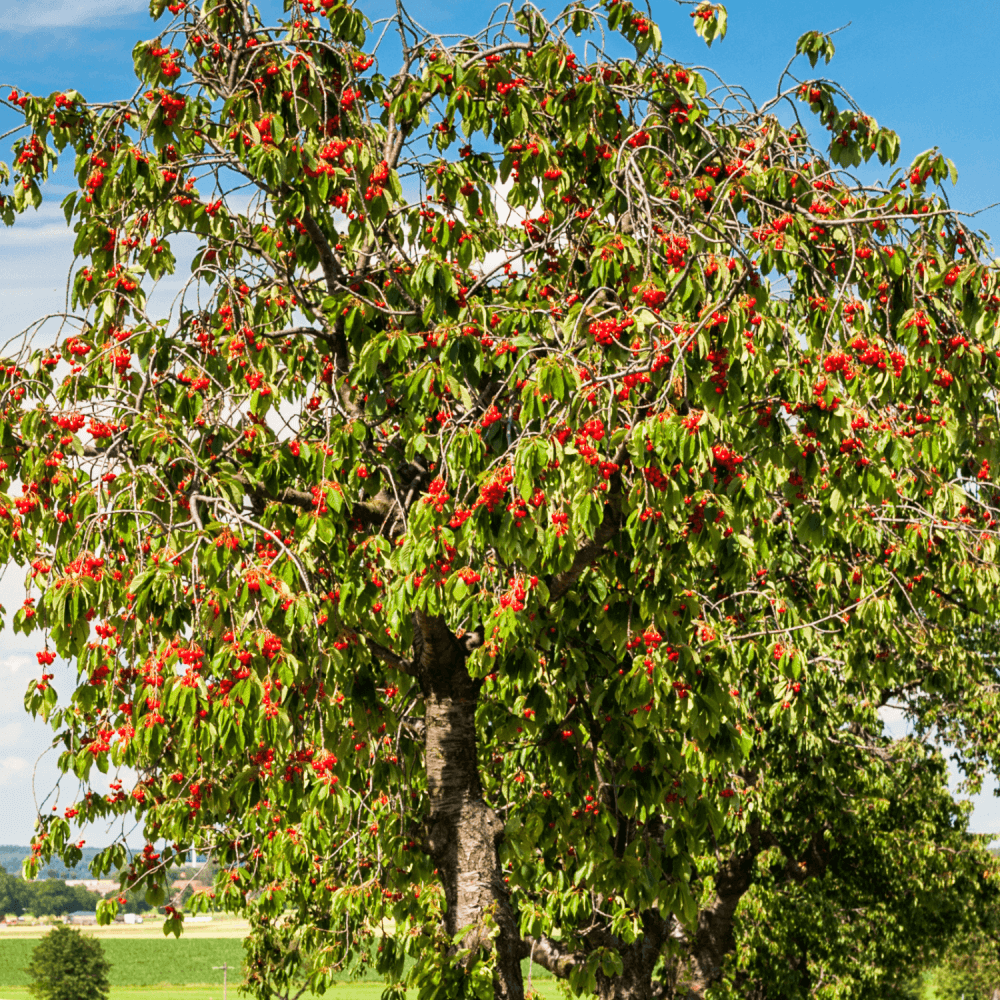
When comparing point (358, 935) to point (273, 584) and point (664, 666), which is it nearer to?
point (664, 666)

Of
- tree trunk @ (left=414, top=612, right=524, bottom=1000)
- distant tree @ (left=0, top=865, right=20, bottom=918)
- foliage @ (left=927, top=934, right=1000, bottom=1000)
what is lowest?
distant tree @ (left=0, top=865, right=20, bottom=918)

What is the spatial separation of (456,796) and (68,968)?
64.1 meters

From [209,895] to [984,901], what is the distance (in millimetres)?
13701

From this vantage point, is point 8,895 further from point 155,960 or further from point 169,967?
point 169,967

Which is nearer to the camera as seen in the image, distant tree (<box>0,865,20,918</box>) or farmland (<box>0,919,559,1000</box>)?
farmland (<box>0,919,559,1000</box>)

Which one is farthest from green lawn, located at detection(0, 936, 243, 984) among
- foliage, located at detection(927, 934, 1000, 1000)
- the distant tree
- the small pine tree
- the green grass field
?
the distant tree

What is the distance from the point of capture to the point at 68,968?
2361 inches

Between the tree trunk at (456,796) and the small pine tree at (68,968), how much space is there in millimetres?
61840

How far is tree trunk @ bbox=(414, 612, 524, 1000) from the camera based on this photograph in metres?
6.56

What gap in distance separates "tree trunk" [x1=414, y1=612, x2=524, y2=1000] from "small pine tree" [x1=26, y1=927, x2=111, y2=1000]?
61.8m

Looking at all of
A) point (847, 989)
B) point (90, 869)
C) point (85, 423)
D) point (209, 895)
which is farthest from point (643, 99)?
point (847, 989)

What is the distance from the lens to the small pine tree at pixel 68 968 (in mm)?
58287

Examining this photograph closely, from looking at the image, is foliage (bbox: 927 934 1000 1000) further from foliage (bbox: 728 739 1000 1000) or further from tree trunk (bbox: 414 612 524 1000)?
tree trunk (bbox: 414 612 524 1000)

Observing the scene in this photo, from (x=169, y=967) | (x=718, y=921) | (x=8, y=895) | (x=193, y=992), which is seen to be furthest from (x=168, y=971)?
(x=718, y=921)
